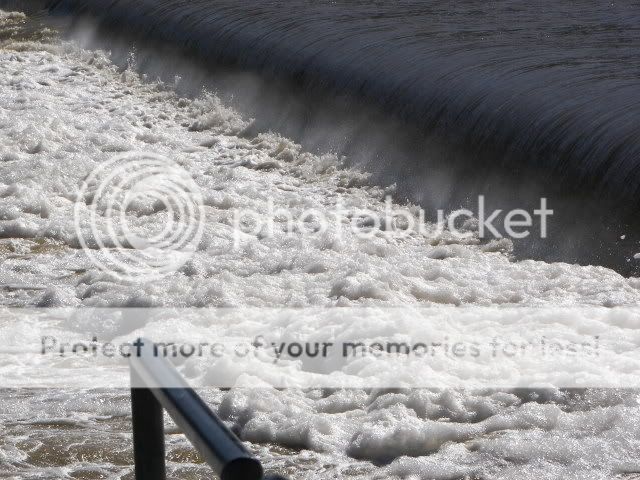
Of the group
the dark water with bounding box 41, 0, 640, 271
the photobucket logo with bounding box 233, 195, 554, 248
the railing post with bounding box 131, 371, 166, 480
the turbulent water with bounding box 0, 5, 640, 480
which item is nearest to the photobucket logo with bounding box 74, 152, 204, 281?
the turbulent water with bounding box 0, 5, 640, 480

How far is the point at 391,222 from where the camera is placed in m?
5.96

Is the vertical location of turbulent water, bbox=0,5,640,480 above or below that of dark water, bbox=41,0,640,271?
below

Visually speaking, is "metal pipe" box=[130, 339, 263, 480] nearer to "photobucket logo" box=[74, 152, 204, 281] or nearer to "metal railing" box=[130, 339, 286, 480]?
"metal railing" box=[130, 339, 286, 480]

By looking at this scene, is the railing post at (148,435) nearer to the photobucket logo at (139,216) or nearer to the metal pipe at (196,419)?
the metal pipe at (196,419)

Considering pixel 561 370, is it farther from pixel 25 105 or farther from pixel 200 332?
pixel 25 105

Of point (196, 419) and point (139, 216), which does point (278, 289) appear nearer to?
point (139, 216)

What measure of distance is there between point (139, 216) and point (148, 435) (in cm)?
455

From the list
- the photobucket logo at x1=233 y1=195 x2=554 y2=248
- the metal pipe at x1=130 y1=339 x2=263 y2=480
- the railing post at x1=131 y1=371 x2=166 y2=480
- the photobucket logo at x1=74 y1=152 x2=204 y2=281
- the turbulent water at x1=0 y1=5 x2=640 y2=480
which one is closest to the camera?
the metal pipe at x1=130 y1=339 x2=263 y2=480

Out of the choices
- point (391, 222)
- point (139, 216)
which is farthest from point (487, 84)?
point (139, 216)

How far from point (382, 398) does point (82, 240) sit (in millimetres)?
2486

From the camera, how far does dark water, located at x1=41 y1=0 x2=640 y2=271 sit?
5.50 meters

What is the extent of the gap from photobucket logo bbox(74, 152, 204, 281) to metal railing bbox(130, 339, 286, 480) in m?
3.52

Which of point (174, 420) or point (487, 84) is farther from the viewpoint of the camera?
point (487, 84)

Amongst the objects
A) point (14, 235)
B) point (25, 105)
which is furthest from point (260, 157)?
point (25, 105)
